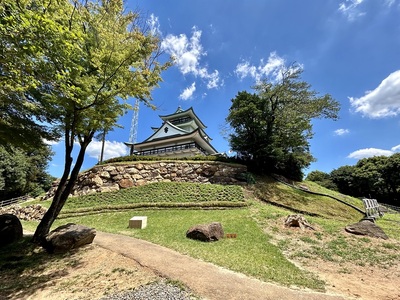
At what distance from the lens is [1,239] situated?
7.34 meters

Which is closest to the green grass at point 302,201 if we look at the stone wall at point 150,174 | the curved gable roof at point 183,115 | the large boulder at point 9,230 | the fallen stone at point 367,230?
the stone wall at point 150,174

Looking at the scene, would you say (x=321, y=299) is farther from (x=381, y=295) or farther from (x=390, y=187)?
(x=390, y=187)

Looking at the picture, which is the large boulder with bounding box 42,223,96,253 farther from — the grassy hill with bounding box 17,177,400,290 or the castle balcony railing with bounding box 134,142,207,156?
the castle balcony railing with bounding box 134,142,207,156

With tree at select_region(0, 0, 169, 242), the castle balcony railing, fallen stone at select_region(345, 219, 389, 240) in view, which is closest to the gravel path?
tree at select_region(0, 0, 169, 242)

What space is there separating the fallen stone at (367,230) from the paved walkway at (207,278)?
5543 mm

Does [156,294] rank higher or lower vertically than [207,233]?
lower

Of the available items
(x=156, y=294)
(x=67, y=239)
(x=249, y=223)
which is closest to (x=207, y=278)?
(x=156, y=294)

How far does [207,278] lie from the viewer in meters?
4.65

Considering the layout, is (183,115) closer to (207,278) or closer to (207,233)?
(207,233)

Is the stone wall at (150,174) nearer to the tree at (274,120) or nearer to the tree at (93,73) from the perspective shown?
the tree at (274,120)

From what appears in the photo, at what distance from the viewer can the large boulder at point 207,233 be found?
7676 mm

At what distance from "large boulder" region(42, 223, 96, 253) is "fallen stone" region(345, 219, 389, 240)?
407 inches

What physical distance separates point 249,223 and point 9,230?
9652 mm

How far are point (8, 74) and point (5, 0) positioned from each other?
1694 mm
